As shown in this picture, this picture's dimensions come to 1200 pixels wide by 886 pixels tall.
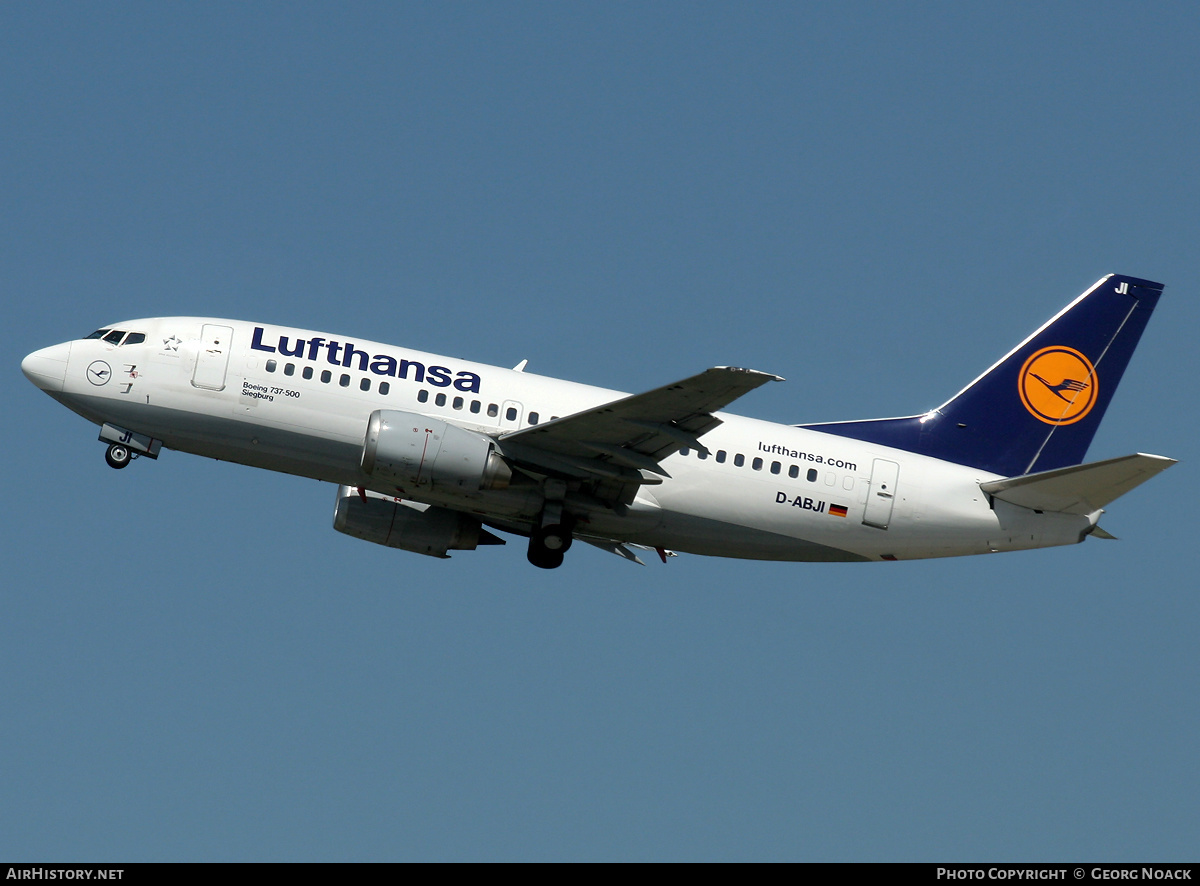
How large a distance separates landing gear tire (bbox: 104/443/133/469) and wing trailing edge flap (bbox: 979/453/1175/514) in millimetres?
20044

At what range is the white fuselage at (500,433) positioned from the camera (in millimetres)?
32375

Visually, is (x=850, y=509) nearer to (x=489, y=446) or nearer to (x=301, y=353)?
(x=489, y=446)

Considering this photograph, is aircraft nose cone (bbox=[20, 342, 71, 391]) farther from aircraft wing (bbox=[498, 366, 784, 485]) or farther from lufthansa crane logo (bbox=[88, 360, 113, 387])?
aircraft wing (bbox=[498, 366, 784, 485])

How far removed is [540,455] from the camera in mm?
32250

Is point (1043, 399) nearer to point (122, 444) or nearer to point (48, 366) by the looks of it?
point (122, 444)

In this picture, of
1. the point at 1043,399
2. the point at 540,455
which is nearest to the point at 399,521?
the point at 540,455

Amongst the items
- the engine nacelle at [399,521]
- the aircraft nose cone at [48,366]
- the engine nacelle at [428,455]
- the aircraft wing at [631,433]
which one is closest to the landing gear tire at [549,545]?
the aircraft wing at [631,433]

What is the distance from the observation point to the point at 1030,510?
34.4 metres

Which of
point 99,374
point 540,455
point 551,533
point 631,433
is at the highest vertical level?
point 99,374

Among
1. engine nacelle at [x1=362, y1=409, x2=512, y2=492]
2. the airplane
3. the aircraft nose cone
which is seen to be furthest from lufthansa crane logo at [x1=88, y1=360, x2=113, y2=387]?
engine nacelle at [x1=362, y1=409, x2=512, y2=492]

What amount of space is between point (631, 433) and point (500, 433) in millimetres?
3239

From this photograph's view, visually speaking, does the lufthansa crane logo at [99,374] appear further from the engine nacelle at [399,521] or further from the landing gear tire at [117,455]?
the engine nacelle at [399,521]

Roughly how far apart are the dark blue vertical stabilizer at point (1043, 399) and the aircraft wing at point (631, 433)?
575 cm
